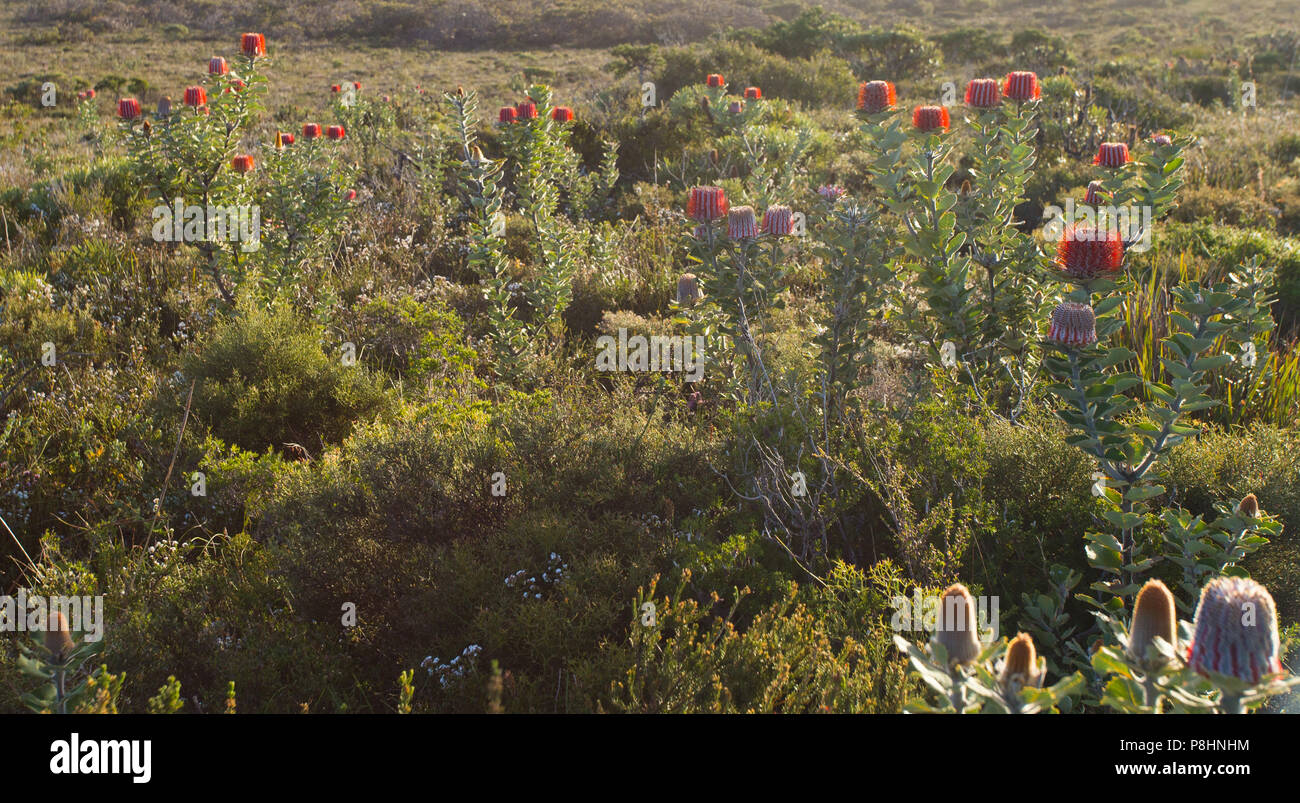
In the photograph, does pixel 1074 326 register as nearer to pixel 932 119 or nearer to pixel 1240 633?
pixel 1240 633

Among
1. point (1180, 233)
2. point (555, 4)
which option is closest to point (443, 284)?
point (1180, 233)

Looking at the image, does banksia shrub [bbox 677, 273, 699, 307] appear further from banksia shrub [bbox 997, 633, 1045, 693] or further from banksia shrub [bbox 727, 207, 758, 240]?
banksia shrub [bbox 997, 633, 1045, 693]

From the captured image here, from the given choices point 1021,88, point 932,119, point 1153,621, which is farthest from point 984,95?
point 1153,621

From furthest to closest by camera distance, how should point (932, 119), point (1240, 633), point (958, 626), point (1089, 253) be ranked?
point (932, 119), point (1089, 253), point (958, 626), point (1240, 633)

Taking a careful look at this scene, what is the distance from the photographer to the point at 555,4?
94.5 ft

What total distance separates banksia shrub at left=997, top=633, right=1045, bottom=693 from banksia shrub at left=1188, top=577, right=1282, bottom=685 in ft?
0.80

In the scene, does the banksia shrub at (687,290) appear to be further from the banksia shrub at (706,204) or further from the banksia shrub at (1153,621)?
the banksia shrub at (1153,621)

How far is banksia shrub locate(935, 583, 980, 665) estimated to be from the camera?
4.82 ft

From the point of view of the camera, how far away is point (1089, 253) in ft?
7.79

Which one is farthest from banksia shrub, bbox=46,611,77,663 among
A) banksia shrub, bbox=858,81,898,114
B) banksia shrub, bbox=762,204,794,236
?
banksia shrub, bbox=858,81,898,114

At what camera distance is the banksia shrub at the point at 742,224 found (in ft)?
10.7

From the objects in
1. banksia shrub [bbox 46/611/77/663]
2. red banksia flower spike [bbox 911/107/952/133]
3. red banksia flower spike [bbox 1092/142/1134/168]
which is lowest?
banksia shrub [bbox 46/611/77/663]

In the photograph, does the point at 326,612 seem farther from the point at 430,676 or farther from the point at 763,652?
the point at 763,652

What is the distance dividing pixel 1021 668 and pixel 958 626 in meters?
0.14
